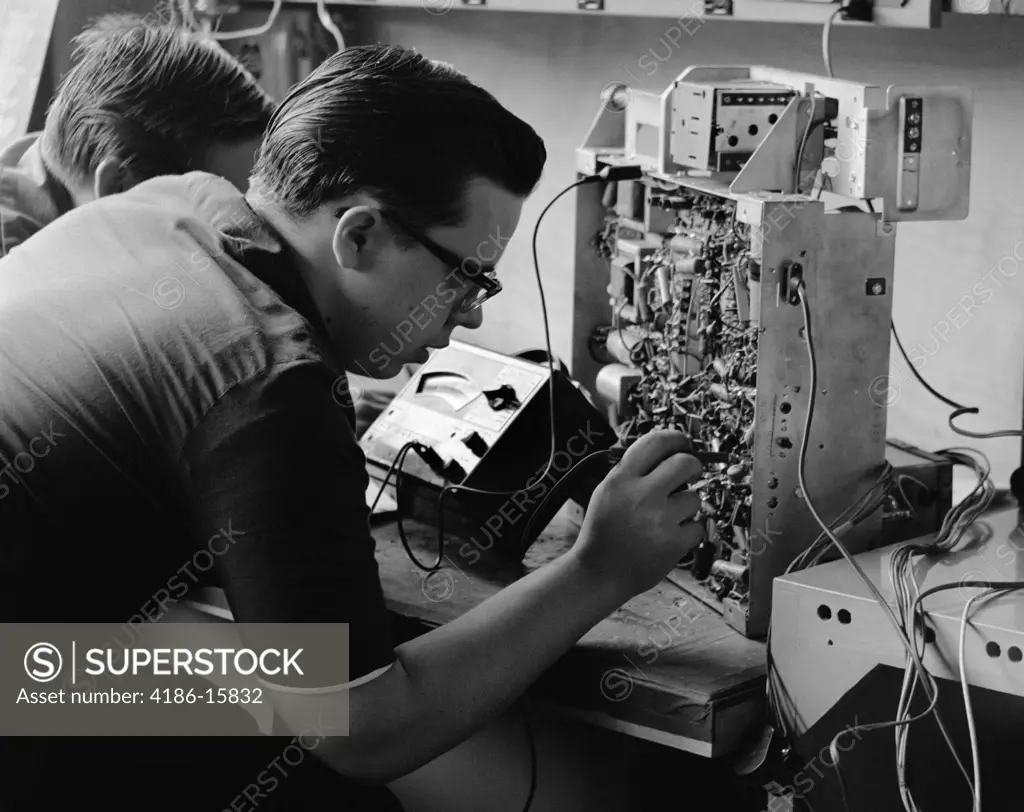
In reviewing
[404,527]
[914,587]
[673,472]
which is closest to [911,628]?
[914,587]

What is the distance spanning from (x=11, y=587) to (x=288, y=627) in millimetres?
285

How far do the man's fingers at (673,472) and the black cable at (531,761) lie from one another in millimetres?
388

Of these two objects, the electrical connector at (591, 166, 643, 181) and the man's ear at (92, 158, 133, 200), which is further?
the man's ear at (92, 158, 133, 200)

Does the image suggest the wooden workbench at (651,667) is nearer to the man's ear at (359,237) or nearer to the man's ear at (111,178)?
the man's ear at (359,237)

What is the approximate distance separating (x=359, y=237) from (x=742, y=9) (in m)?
0.92

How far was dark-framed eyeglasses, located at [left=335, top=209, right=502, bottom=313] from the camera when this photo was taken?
1.18 metres

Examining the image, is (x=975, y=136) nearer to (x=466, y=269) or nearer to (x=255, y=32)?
(x=466, y=269)

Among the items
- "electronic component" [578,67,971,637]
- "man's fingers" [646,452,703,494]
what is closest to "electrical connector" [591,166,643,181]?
"electronic component" [578,67,971,637]

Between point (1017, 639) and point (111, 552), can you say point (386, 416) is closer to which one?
point (111, 552)

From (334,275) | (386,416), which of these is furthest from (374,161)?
(386,416)

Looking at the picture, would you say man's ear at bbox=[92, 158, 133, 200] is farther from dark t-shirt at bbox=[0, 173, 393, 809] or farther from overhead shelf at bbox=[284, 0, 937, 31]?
overhead shelf at bbox=[284, 0, 937, 31]

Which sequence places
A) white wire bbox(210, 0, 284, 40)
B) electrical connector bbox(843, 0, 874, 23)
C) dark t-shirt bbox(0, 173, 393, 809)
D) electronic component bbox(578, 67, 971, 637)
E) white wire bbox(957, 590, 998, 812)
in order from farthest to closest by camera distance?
1. white wire bbox(210, 0, 284, 40)
2. electrical connector bbox(843, 0, 874, 23)
3. electronic component bbox(578, 67, 971, 637)
4. white wire bbox(957, 590, 998, 812)
5. dark t-shirt bbox(0, 173, 393, 809)

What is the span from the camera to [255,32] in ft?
8.70

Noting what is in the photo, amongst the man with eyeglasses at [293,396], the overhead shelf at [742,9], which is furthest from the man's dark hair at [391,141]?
the overhead shelf at [742,9]
